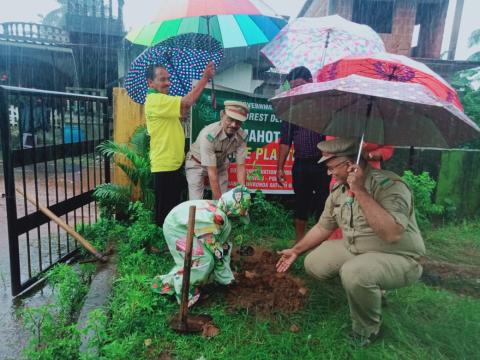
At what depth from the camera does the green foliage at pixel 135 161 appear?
457cm

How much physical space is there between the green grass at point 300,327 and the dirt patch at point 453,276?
24 cm

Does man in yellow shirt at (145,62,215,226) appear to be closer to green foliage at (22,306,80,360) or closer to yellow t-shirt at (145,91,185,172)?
yellow t-shirt at (145,91,185,172)

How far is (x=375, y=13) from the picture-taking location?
13.3 m

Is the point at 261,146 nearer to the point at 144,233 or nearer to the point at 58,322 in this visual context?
A: the point at 144,233

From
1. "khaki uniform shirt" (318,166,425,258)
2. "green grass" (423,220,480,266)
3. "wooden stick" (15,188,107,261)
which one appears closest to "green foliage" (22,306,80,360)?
"wooden stick" (15,188,107,261)

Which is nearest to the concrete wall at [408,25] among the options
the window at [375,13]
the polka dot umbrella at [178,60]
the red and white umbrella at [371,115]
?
the window at [375,13]

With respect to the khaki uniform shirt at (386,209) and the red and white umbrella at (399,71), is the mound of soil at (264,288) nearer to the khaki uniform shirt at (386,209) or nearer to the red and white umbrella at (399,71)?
the khaki uniform shirt at (386,209)

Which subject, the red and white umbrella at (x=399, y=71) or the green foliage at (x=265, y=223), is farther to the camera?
the green foliage at (x=265, y=223)

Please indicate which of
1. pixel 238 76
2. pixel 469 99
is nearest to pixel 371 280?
pixel 469 99

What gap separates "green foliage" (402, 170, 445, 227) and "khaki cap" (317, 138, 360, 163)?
10.00 feet

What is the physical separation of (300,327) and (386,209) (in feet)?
3.70

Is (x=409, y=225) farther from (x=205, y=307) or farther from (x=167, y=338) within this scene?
(x=167, y=338)

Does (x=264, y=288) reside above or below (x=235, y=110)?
below

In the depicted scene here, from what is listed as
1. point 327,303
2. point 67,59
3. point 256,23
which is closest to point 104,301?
point 327,303
